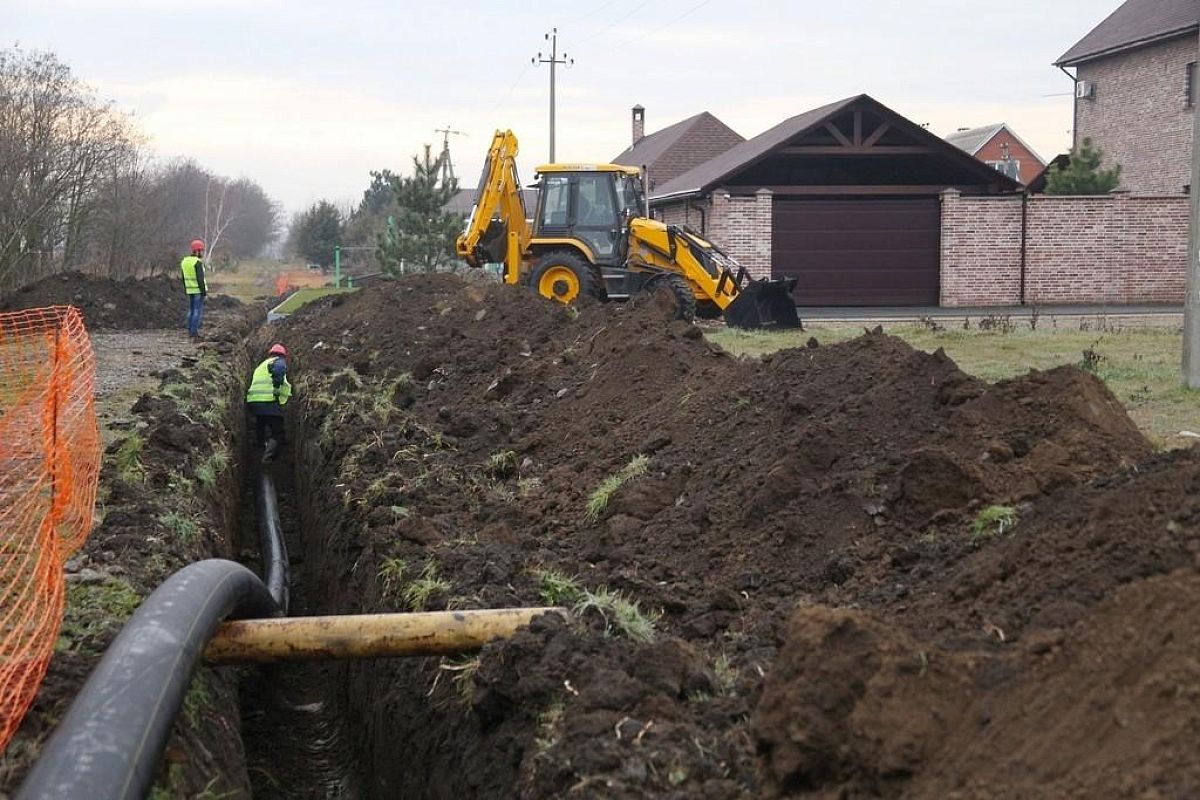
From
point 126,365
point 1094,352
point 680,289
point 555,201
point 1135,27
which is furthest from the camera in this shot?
point 1135,27

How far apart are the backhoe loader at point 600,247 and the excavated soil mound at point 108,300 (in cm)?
867

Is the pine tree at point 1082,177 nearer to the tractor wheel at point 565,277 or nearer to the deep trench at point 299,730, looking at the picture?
the tractor wheel at point 565,277

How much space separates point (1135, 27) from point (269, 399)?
2854 cm

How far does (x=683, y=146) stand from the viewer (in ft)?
152

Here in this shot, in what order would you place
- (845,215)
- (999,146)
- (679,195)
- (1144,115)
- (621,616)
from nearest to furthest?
1. (621,616)
2. (845,215)
3. (679,195)
4. (1144,115)
5. (999,146)

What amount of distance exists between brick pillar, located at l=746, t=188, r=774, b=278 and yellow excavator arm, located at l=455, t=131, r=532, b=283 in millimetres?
7790

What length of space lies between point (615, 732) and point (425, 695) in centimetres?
218

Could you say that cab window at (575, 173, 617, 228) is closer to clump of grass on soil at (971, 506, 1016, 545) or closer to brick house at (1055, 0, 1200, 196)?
clump of grass on soil at (971, 506, 1016, 545)

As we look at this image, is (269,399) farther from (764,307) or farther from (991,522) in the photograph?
(991,522)

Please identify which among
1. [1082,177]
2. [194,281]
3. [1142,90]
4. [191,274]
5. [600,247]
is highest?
[1142,90]

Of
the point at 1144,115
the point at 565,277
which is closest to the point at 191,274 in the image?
the point at 565,277

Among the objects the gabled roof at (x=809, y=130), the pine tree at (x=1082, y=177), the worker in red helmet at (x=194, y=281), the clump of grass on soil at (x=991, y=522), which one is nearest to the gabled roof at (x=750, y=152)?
the gabled roof at (x=809, y=130)

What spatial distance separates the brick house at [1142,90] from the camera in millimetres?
31531

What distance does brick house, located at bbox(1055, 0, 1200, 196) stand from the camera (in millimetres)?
31531
